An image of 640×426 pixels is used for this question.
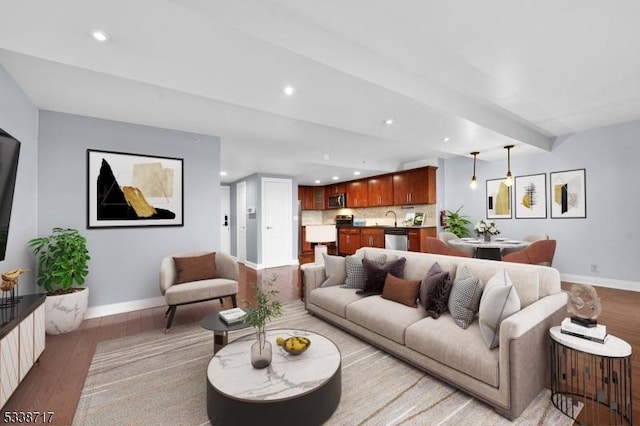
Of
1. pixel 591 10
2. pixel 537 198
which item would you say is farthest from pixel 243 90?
pixel 537 198

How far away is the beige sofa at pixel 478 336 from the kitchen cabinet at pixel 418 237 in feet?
12.1

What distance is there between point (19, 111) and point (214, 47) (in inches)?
91.5

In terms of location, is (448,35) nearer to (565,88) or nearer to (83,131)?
(565,88)

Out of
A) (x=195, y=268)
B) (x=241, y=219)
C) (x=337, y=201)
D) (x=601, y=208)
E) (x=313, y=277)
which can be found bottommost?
(x=313, y=277)

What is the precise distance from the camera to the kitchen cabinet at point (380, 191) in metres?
7.66

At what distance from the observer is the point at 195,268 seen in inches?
144

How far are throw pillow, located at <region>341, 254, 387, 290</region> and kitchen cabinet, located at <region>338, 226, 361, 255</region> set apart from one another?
4.85 meters

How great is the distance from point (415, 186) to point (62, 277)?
21.4 feet

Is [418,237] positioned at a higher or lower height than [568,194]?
lower

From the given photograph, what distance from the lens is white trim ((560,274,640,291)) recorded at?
172 inches

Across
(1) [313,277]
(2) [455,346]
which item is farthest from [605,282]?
(1) [313,277]

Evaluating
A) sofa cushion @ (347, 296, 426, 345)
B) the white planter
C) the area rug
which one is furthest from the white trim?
the white planter

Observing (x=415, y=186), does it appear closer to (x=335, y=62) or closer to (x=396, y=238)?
(x=396, y=238)

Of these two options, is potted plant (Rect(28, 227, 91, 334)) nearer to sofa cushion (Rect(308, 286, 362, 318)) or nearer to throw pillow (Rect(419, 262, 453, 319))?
sofa cushion (Rect(308, 286, 362, 318))
